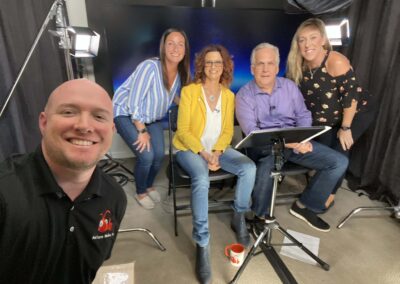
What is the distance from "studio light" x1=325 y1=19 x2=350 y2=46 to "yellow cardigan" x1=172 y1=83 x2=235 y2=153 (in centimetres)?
108

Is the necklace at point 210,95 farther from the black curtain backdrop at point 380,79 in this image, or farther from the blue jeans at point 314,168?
the black curtain backdrop at point 380,79

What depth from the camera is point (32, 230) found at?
83 cm

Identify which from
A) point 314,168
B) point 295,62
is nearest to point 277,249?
point 314,168

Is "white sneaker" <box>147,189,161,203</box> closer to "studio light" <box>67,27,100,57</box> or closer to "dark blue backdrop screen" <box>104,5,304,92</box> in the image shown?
"dark blue backdrop screen" <box>104,5,304,92</box>

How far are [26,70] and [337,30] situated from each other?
2431mm

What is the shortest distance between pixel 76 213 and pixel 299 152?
5.05 ft

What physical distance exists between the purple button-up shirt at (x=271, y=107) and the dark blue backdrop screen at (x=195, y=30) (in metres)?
0.84

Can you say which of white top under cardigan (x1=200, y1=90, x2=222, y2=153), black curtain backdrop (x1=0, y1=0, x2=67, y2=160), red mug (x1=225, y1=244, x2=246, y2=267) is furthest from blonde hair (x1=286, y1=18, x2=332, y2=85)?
black curtain backdrop (x1=0, y1=0, x2=67, y2=160)

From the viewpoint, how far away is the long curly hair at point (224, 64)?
1.91 metres

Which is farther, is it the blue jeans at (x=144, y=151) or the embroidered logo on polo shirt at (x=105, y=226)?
the blue jeans at (x=144, y=151)

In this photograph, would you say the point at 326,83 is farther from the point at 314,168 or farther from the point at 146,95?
the point at 146,95

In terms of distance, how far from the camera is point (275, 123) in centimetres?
203

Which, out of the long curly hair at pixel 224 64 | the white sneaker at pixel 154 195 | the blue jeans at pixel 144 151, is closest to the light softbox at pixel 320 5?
the long curly hair at pixel 224 64

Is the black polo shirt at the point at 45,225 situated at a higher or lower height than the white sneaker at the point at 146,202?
higher
